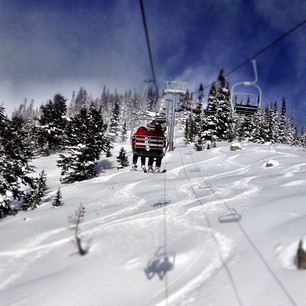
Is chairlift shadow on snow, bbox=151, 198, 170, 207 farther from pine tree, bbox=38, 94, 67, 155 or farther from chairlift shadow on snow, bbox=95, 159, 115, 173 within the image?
pine tree, bbox=38, 94, 67, 155

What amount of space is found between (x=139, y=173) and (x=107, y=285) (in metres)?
19.7

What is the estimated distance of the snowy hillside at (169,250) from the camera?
10125 millimetres

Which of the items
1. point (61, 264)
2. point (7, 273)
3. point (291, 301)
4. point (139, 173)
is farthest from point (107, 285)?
point (139, 173)

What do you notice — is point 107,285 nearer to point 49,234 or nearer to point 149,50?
point 49,234

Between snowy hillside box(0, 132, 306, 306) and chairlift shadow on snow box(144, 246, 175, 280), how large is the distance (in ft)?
0.13

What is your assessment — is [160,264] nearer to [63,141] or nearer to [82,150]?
[82,150]

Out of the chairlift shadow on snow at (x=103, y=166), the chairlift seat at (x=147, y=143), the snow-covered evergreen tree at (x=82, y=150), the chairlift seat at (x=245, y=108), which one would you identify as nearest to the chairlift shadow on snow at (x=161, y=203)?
the chairlift seat at (x=147, y=143)

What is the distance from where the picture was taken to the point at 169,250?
12812mm

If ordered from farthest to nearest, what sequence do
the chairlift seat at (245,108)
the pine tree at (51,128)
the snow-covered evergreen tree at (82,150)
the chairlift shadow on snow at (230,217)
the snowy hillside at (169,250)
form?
the pine tree at (51,128)
the snow-covered evergreen tree at (82,150)
the chairlift seat at (245,108)
the chairlift shadow on snow at (230,217)
the snowy hillside at (169,250)

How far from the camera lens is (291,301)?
8359 millimetres

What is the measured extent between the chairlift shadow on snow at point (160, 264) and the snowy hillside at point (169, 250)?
0.13ft

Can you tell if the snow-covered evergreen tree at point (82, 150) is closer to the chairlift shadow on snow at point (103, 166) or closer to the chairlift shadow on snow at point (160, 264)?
the chairlift shadow on snow at point (103, 166)

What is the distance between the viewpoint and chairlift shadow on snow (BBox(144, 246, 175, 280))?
1160 centimetres

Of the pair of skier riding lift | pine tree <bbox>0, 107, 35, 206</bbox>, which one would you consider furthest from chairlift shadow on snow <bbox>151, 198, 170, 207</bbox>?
pine tree <bbox>0, 107, 35, 206</bbox>
